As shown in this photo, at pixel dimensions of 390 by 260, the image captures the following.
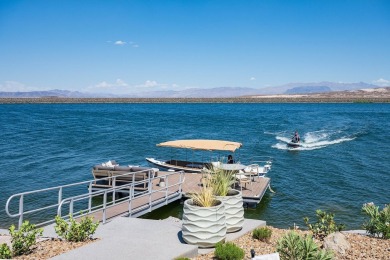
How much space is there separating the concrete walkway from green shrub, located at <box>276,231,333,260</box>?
6.38 ft

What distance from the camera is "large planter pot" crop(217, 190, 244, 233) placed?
9711 millimetres

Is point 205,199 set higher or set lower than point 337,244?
higher

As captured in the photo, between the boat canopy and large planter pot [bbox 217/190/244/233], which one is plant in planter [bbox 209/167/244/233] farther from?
the boat canopy

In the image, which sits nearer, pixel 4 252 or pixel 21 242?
pixel 4 252

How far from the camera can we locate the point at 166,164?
973 inches

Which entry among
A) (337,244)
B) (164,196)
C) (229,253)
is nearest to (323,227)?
(337,244)

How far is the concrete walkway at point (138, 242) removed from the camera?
752 centimetres

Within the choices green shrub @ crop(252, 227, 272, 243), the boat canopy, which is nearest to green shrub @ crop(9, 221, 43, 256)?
green shrub @ crop(252, 227, 272, 243)

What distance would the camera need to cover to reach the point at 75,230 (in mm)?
8562

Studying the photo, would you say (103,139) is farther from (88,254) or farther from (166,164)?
(88,254)

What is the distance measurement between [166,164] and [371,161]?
18950mm

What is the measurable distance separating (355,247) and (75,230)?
645cm

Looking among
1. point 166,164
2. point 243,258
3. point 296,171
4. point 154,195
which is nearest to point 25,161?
point 166,164

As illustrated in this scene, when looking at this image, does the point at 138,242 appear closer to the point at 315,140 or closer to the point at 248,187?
the point at 248,187
